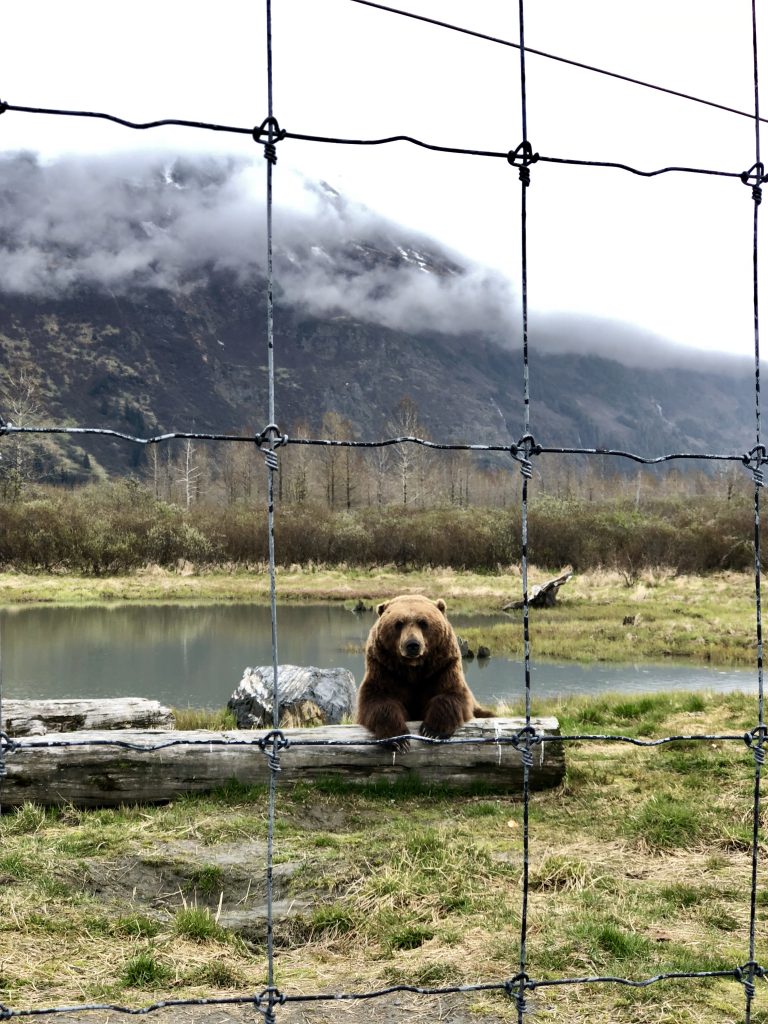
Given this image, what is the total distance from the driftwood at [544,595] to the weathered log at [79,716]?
17.3 m

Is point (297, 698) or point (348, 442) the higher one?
point (348, 442)

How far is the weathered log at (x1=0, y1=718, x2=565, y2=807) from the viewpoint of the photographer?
5.69 metres

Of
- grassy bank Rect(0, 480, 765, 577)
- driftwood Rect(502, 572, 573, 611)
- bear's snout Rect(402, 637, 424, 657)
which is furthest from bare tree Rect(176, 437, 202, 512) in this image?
bear's snout Rect(402, 637, 424, 657)

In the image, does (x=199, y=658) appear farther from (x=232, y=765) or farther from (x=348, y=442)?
(x=348, y=442)

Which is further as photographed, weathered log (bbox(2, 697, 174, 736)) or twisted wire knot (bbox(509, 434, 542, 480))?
weathered log (bbox(2, 697, 174, 736))

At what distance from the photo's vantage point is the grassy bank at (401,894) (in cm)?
346

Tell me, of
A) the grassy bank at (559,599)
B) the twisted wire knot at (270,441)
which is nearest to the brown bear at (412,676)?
the twisted wire knot at (270,441)

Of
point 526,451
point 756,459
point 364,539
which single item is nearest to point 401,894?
point 526,451

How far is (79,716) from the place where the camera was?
7.00 m

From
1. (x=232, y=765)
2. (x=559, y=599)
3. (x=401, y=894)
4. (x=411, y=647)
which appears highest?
(x=411, y=647)

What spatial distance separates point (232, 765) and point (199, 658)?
12786 millimetres

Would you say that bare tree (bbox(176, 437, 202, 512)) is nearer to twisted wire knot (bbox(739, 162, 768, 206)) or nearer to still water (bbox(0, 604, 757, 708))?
still water (bbox(0, 604, 757, 708))

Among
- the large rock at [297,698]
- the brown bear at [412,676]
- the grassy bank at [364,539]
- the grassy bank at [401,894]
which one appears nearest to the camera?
the grassy bank at [401,894]

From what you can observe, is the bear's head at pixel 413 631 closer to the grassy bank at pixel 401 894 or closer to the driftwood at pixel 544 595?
the grassy bank at pixel 401 894
